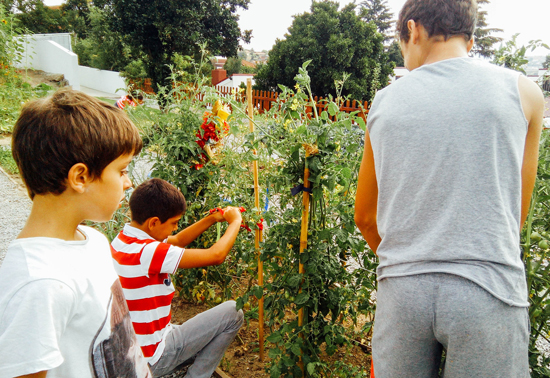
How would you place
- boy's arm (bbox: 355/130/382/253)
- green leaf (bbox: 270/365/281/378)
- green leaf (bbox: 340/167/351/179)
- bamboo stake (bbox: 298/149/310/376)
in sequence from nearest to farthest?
boy's arm (bbox: 355/130/382/253) < green leaf (bbox: 340/167/351/179) < bamboo stake (bbox: 298/149/310/376) < green leaf (bbox: 270/365/281/378)

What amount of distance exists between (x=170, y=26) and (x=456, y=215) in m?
16.8

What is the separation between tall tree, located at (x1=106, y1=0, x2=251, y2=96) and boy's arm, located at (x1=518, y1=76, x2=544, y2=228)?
15.0 meters

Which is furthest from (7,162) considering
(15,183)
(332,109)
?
(332,109)

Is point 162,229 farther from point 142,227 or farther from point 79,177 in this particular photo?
point 79,177

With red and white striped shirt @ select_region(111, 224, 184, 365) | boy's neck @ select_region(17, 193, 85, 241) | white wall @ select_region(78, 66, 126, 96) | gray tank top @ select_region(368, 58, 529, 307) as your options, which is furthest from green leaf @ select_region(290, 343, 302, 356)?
white wall @ select_region(78, 66, 126, 96)

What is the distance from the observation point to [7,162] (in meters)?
6.25

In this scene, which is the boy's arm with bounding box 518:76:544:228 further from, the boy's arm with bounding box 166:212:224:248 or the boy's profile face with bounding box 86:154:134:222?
the boy's arm with bounding box 166:212:224:248

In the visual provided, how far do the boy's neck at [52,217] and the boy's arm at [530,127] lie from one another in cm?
120

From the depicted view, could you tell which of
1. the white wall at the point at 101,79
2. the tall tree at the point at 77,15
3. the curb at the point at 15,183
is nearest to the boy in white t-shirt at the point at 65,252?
the curb at the point at 15,183

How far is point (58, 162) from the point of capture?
949mm

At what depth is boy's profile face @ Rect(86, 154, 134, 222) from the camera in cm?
103

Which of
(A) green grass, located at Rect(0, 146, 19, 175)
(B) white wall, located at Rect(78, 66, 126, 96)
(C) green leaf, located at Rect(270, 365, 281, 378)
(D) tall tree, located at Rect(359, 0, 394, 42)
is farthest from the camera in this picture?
(D) tall tree, located at Rect(359, 0, 394, 42)

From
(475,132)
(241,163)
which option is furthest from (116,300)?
(241,163)

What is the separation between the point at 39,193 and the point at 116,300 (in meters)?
0.37
